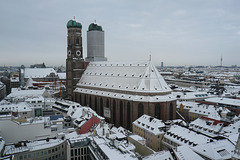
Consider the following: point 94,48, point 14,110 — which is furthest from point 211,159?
point 94,48

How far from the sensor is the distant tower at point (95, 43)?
93.6 metres

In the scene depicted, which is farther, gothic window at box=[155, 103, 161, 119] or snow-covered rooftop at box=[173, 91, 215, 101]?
snow-covered rooftop at box=[173, 91, 215, 101]

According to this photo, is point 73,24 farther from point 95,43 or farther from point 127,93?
point 127,93

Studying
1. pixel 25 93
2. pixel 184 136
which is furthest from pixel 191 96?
pixel 25 93

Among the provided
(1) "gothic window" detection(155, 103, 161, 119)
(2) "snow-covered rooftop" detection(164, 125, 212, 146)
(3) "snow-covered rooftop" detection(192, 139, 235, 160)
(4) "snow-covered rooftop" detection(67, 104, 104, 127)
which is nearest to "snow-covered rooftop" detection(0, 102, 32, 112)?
(4) "snow-covered rooftop" detection(67, 104, 104, 127)

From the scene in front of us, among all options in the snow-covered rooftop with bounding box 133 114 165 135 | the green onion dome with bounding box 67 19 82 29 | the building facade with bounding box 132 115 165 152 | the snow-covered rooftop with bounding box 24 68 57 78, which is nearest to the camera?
the building facade with bounding box 132 115 165 152

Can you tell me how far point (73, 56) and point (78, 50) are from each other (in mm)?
3291

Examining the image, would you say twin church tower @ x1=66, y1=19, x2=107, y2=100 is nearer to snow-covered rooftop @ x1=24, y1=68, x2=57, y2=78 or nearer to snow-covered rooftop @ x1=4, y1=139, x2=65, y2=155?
snow-covered rooftop @ x1=4, y1=139, x2=65, y2=155

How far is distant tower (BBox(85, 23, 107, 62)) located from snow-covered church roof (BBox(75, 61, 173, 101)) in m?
7.31

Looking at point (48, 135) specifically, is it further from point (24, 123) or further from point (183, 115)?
point (183, 115)

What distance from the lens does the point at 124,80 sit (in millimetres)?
72062

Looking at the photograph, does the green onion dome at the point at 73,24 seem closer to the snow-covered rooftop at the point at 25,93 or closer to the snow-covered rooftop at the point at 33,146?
the snow-covered rooftop at the point at 25,93

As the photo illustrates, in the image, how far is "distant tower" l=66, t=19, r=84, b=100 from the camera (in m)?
86.4

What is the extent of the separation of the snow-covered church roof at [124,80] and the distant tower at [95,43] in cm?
731
